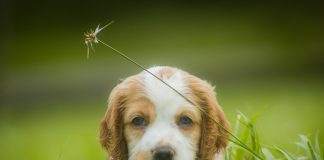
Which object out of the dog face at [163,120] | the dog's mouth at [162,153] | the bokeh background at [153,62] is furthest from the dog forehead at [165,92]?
the bokeh background at [153,62]

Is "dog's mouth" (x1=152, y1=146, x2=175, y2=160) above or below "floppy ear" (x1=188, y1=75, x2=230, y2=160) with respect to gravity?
below

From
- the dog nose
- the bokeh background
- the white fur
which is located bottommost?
the dog nose

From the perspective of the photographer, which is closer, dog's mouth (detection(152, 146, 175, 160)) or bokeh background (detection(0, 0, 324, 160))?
dog's mouth (detection(152, 146, 175, 160))

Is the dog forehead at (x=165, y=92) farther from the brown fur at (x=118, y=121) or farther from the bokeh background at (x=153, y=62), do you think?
the bokeh background at (x=153, y=62)

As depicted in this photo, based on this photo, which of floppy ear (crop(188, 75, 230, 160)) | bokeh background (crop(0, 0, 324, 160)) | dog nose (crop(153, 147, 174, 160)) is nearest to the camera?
dog nose (crop(153, 147, 174, 160))

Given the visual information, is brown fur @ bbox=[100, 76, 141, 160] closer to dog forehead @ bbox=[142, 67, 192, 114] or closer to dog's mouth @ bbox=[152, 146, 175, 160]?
dog forehead @ bbox=[142, 67, 192, 114]

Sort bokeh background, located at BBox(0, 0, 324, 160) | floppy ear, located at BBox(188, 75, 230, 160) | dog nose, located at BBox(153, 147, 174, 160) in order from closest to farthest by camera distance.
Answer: dog nose, located at BBox(153, 147, 174, 160)
floppy ear, located at BBox(188, 75, 230, 160)
bokeh background, located at BBox(0, 0, 324, 160)

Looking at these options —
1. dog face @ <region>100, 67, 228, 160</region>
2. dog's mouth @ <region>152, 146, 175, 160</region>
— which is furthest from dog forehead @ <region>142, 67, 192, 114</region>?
dog's mouth @ <region>152, 146, 175, 160</region>
